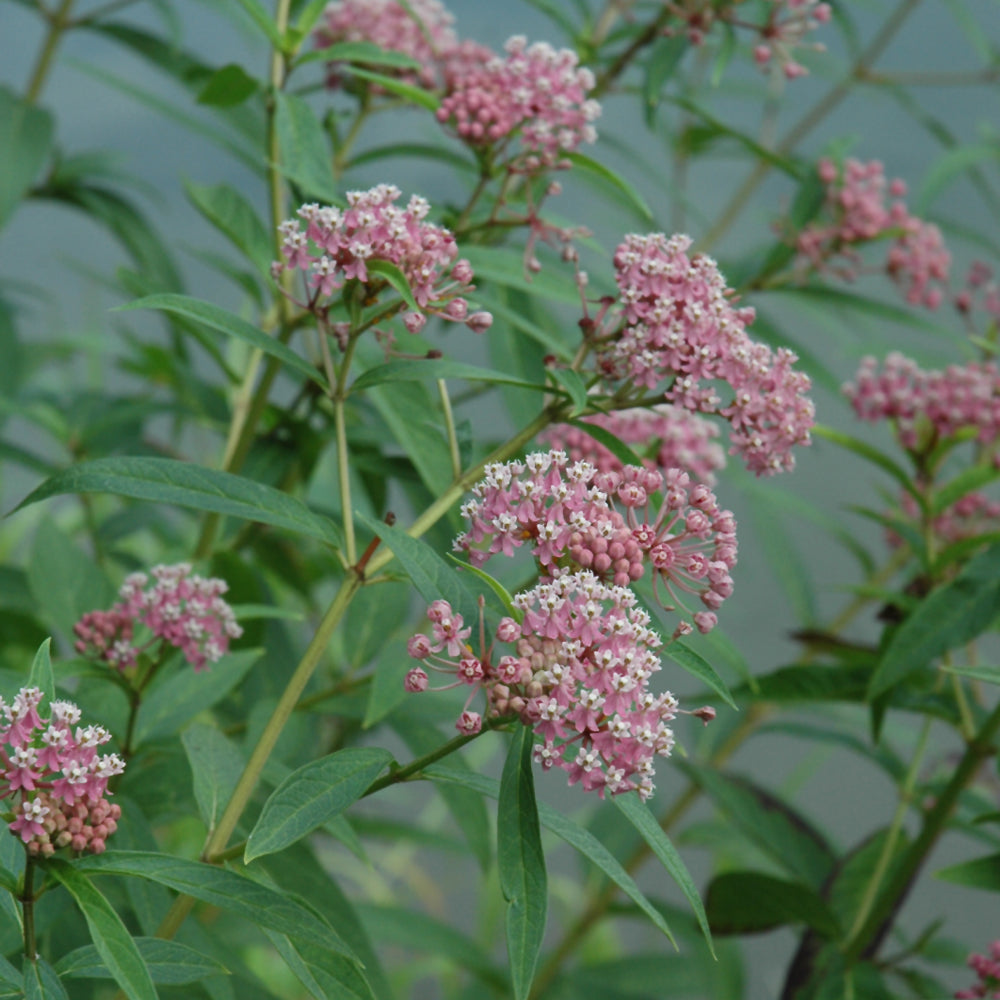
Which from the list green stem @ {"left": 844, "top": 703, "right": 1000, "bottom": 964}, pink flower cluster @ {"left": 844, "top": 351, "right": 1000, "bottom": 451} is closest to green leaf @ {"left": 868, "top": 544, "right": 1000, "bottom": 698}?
green stem @ {"left": 844, "top": 703, "right": 1000, "bottom": 964}

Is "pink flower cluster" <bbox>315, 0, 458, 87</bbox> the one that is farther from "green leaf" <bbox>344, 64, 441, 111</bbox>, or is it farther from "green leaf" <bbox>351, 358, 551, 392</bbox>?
"green leaf" <bbox>351, 358, 551, 392</bbox>

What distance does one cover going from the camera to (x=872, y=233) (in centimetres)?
199

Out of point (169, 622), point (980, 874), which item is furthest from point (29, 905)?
point (980, 874)

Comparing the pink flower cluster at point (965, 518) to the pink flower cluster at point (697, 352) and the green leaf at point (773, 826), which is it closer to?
the green leaf at point (773, 826)

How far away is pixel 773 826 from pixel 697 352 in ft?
3.44

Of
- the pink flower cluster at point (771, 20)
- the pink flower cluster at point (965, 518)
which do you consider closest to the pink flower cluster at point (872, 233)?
the pink flower cluster at point (771, 20)

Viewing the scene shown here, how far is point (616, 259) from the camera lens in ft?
3.59

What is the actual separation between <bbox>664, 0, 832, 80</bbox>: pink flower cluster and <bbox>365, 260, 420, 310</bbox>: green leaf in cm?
98

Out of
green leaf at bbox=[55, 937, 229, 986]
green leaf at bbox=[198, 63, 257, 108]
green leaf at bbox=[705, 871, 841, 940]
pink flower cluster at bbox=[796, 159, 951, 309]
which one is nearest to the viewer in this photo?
green leaf at bbox=[55, 937, 229, 986]

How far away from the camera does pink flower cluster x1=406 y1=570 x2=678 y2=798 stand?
825 millimetres

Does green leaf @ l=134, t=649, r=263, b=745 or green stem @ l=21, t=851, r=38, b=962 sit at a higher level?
green stem @ l=21, t=851, r=38, b=962

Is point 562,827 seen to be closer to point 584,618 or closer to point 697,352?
point 584,618

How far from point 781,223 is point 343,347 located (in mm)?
1139

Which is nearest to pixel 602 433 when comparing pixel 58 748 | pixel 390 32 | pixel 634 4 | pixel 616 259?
pixel 616 259
